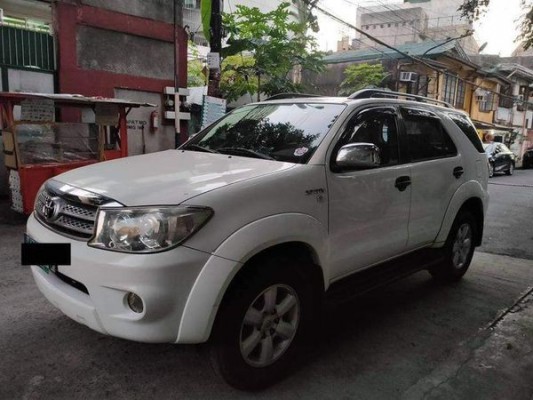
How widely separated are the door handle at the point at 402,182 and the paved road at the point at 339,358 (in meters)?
1.09

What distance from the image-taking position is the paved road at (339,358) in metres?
2.66

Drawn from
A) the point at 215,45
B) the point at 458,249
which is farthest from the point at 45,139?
the point at 458,249

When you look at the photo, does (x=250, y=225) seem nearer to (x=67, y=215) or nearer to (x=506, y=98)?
(x=67, y=215)

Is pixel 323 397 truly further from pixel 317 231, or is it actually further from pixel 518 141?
pixel 518 141

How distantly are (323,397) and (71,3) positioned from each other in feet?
28.1

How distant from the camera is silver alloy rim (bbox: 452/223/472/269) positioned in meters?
4.55

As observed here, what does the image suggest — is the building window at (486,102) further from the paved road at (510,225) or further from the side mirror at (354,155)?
the side mirror at (354,155)

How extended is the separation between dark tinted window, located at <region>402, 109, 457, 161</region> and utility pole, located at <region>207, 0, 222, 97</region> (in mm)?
4462

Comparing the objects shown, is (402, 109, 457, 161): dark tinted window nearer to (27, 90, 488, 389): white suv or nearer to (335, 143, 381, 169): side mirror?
(27, 90, 488, 389): white suv

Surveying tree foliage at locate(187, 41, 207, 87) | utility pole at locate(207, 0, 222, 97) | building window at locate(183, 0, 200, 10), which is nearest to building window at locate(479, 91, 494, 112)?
building window at locate(183, 0, 200, 10)

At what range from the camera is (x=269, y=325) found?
266 cm

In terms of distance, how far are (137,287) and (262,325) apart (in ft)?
2.59

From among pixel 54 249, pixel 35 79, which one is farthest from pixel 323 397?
pixel 35 79

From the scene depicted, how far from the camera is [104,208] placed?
92.0 inches
